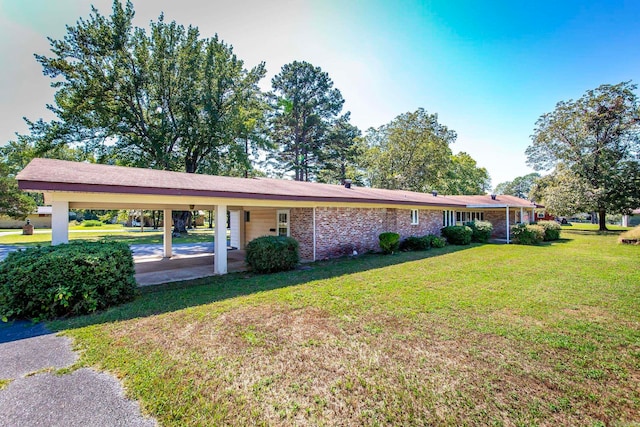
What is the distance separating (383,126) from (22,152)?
3165cm

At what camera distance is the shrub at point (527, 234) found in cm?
1620

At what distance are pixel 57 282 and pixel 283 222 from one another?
316 inches

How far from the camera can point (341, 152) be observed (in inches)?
1257

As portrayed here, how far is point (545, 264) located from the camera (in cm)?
991

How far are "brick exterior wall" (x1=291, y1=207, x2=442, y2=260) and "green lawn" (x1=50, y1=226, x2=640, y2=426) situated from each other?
4218 mm

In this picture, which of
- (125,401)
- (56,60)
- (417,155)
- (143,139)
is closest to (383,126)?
(417,155)

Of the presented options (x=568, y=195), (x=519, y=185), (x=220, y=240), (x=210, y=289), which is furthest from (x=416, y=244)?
(x=519, y=185)

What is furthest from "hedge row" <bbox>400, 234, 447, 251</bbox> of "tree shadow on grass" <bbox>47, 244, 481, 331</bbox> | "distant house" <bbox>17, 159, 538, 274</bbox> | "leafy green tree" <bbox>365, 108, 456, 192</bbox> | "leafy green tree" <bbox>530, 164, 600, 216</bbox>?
"leafy green tree" <bbox>530, 164, 600, 216</bbox>

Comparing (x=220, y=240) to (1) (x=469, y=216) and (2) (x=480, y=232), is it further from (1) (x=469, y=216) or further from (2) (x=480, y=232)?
(1) (x=469, y=216)

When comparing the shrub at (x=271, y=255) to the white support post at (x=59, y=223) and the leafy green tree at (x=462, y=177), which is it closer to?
the white support post at (x=59, y=223)

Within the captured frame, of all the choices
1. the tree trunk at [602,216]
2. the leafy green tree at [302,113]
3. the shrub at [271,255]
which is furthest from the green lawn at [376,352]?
the leafy green tree at [302,113]

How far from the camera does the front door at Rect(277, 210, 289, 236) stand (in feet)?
39.6

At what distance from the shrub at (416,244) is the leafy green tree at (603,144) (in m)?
19.1

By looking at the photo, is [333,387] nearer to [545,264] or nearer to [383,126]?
[545,264]
